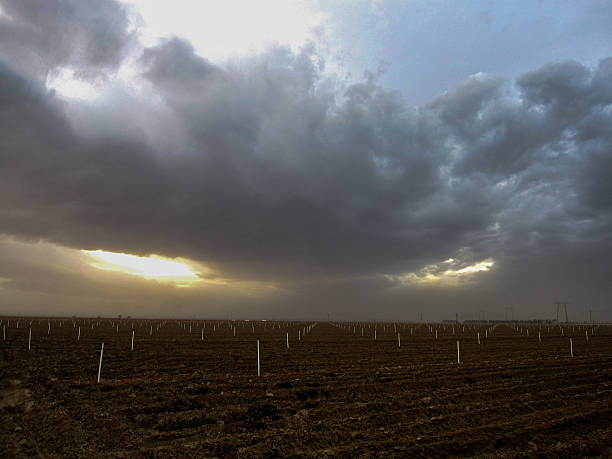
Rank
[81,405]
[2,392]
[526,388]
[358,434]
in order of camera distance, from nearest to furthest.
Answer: [358,434], [81,405], [2,392], [526,388]

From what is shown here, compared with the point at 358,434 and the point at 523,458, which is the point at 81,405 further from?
the point at 523,458

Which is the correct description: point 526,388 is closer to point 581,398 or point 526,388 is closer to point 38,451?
point 581,398

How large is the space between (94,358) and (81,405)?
14246 millimetres

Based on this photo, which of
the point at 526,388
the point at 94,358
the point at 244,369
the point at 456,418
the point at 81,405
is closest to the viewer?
the point at 456,418

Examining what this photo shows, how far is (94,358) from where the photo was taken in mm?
25984

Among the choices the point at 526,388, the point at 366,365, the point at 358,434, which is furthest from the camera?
the point at 366,365

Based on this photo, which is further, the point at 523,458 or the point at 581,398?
the point at 581,398

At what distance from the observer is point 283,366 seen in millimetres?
22891

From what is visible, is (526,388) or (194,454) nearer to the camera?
(194,454)

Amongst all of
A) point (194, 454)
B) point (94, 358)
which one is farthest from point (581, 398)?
point (94, 358)

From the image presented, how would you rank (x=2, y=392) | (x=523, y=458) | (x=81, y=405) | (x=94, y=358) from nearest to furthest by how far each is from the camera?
(x=523, y=458) → (x=81, y=405) → (x=2, y=392) → (x=94, y=358)

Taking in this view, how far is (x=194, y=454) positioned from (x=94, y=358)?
66.7 ft

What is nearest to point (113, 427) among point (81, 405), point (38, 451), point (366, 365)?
point (38, 451)

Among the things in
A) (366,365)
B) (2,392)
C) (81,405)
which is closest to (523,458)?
(81,405)
